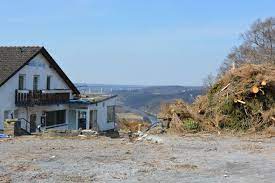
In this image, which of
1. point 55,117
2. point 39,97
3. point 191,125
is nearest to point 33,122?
point 39,97

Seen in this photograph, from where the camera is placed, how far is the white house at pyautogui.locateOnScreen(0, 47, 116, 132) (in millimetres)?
42844

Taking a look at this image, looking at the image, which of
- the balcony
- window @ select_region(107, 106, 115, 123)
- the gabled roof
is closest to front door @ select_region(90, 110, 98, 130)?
the balcony

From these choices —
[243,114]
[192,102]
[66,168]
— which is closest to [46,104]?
[192,102]

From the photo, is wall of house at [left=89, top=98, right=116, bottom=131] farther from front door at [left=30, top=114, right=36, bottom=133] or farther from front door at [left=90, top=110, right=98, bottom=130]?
front door at [left=30, top=114, right=36, bottom=133]

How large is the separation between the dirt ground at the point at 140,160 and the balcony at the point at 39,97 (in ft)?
72.9

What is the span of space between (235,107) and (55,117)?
1089 inches

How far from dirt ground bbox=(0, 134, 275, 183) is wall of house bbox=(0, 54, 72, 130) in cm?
2123

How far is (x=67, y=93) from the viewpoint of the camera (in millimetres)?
52125

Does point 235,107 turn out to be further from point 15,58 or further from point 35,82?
point 35,82

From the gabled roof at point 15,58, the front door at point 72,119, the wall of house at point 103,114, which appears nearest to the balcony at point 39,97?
the front door at point 72,119

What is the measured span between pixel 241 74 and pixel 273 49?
3742 cm

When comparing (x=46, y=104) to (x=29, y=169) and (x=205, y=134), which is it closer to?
(x=205, y=134)

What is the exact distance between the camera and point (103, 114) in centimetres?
5581

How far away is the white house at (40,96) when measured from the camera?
42.8 metres
